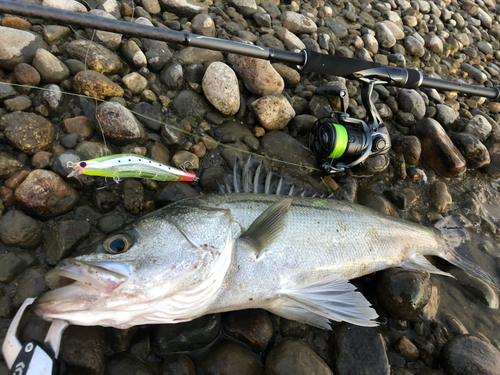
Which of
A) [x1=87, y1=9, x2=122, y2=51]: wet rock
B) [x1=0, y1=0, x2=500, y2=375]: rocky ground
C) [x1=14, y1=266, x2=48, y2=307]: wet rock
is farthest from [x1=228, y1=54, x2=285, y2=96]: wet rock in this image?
[x1=14, y1=266, x2=48, y2=307]: wet rock

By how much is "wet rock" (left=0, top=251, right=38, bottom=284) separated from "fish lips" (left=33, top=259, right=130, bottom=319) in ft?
2.18

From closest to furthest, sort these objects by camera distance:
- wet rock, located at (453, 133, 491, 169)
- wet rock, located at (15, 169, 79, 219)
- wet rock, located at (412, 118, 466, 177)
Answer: wet rock, located at (15, 169, 79, 219), wet rock, located at (412, 118, 466, 177), wet rock, located at (453, 133, 491, 169)

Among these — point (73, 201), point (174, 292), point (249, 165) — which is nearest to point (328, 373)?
point (174, 292)

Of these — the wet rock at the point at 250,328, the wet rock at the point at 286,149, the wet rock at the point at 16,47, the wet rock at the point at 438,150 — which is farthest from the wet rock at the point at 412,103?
the wet rock at the point at 16,47

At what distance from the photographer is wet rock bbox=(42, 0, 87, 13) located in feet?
9.51

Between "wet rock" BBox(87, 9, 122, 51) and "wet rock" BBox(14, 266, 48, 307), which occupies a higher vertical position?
"wet rock" BBox(87, 9, 122, 51)

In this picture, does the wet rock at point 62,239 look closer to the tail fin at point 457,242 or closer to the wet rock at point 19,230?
the wet rock at point 19,230

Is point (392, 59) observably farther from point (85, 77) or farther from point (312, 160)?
point (85, 77)

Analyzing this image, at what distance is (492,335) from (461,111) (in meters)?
3.57

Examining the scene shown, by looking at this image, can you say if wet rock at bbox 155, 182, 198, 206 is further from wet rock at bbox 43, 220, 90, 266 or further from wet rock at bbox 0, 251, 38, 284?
wet rock at bbox 0, 251, 38, 284

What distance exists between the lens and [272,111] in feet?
10.2

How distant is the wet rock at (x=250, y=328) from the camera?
6.85ft

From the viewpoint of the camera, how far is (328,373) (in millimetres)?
1958

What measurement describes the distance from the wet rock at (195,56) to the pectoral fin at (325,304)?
268 cm
